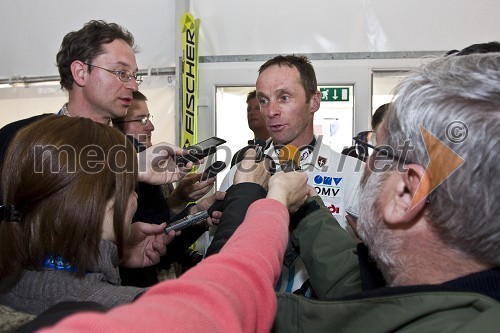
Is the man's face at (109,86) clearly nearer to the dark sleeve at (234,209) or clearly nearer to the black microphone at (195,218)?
the black microphone at (195,218)

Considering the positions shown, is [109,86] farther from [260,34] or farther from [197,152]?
[260,34]

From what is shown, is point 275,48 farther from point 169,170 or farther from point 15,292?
point 15,292

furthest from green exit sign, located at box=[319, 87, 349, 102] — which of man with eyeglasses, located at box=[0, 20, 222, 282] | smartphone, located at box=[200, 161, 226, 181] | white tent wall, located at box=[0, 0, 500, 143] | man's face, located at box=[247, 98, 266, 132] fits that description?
smartphone, located at box=[200, 161, 226, 181]

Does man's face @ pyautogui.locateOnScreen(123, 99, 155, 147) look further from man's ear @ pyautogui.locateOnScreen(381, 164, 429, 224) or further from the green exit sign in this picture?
man's ear @ pyautogui.locateOnScreen(381, 164, 429, 224)

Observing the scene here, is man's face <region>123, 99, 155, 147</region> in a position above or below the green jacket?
above

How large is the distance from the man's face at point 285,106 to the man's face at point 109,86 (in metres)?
0.63

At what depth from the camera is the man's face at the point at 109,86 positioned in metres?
2.01

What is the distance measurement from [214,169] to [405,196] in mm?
1084

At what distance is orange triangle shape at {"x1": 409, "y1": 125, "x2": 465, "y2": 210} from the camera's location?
634 millimetres

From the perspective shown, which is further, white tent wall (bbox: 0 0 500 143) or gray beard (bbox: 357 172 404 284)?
white tent wall (bbox: 0 0 500 143)

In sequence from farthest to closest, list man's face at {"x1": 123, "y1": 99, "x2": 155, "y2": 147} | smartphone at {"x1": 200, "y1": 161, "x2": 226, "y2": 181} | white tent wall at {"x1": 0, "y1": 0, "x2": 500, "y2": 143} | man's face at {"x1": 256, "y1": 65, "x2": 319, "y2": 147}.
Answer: white tent wall at {"x1": 0, "y1": 0, "x2": 500, "y2": 143}, man's face at {"x1": 123, "y1": 99, "x2": 155, "y2": 147}, man's face at {"x1": 256, "y1": 65, "x2": 319, "y2": 147}, smartphone at {"x1": 200, "y1": 161, "x2": 226, "y2": 181}

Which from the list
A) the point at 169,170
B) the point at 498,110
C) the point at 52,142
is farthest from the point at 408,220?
the point at 169,170

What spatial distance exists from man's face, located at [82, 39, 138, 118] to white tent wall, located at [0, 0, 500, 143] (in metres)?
1.16

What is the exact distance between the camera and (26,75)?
139 inches
